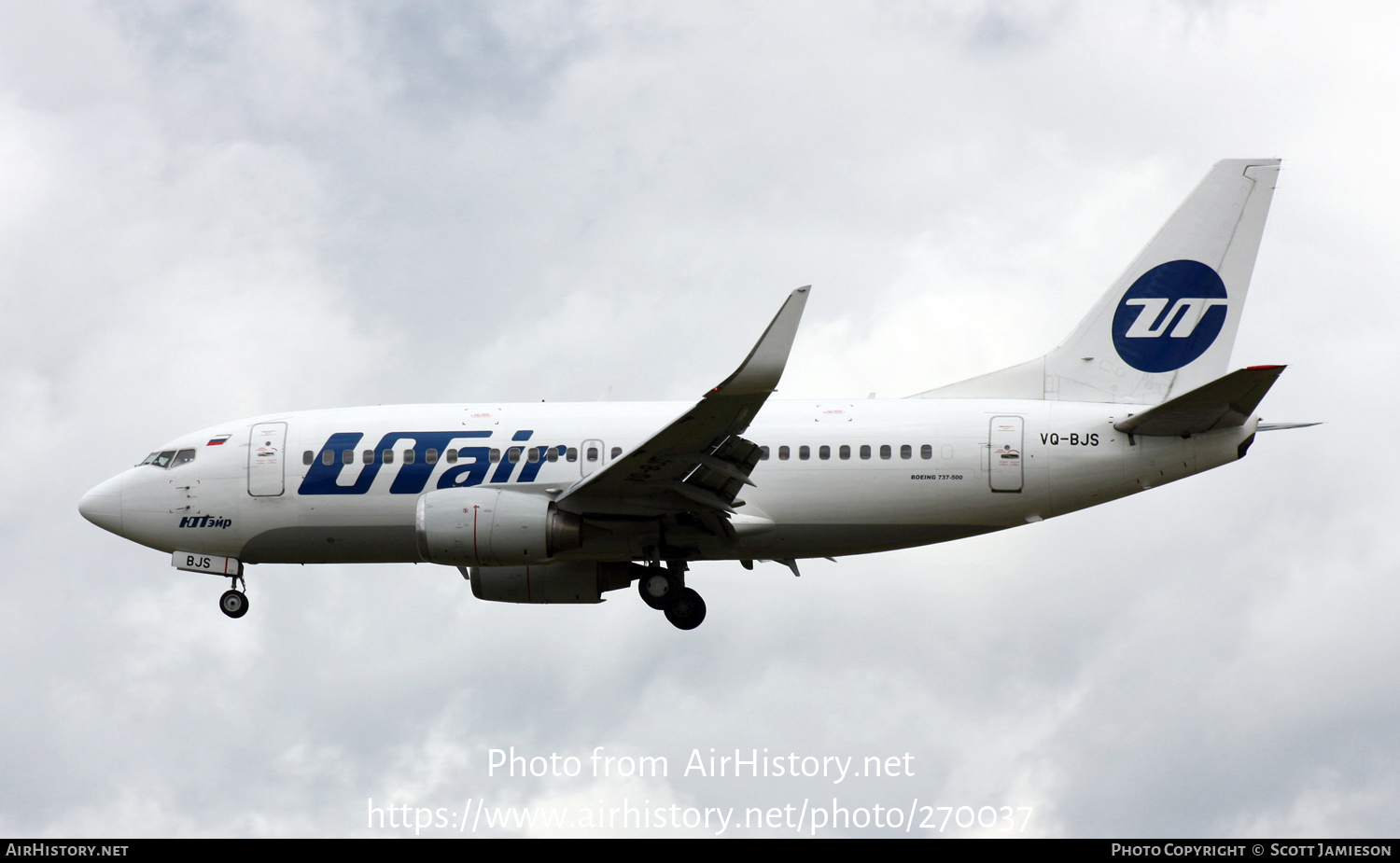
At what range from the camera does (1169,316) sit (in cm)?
2867

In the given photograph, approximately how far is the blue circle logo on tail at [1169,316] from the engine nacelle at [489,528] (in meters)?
10.6

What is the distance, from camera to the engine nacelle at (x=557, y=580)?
29719 mm

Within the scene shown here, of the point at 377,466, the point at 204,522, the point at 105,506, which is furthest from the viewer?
the point at 105,506

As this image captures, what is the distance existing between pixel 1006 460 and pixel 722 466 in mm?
4933

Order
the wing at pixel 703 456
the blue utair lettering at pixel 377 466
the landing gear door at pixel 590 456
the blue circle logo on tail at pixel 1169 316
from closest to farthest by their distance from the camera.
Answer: the wing at pixel 703 456, the landing gear door at pixel 590 456, the blue utair lettering at pixel 377 466, the blue circle logo on tail at pixel 1169 316

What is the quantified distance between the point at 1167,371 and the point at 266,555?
54.9 feet

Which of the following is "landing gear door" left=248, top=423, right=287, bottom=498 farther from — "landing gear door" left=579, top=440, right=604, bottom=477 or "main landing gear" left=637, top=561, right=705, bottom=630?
"main landing gear" left=637, top=561, right=705, bottom=630

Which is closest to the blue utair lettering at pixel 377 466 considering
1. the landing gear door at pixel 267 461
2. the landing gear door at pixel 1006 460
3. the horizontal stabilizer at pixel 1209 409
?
the landing gear door at pixel 267 461

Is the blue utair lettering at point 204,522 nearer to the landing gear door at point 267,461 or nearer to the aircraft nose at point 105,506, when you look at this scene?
the landing gear door at point 267,461

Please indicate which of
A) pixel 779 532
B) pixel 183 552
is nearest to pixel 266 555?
pixel 183 552

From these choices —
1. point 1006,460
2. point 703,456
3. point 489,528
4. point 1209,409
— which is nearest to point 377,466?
point 489,528

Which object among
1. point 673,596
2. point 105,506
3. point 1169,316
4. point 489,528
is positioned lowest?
point 673,596

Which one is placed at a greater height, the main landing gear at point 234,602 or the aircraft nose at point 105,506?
the aircraft nose at point 105,506

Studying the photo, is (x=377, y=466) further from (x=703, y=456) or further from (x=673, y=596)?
(x=703, y=456)
